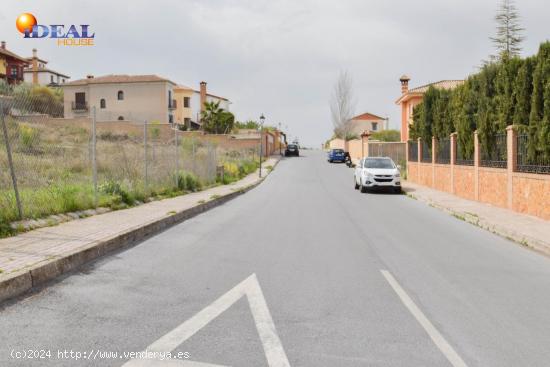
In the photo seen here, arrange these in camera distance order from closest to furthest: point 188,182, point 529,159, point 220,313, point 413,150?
point 220,313
point 529,159
point 188,182
point 413,150

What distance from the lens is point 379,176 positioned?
22984mm

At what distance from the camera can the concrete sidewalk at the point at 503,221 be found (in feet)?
32.6

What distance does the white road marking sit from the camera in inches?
161

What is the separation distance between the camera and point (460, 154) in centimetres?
2098

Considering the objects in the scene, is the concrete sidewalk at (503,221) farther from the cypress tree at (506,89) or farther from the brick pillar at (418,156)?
the brick pillar at (418,156)

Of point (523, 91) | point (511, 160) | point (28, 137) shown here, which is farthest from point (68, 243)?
point (523, 91)

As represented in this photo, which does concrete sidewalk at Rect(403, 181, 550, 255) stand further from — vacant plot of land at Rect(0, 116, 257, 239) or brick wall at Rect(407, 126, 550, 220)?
vacant plot of land at Rect(0, 116, 257, 239)

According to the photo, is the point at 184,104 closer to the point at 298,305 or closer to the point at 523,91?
the point at 523,91

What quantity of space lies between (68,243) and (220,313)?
385cm

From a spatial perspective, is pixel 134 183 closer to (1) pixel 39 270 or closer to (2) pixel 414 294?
(1) pixel 39 270

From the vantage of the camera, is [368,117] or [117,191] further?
[368,117]

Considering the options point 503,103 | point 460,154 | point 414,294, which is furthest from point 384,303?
point 460,154

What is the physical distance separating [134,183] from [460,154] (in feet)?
42.0

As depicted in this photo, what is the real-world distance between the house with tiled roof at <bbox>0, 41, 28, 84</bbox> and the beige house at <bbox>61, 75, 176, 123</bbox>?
7238 millimetres
